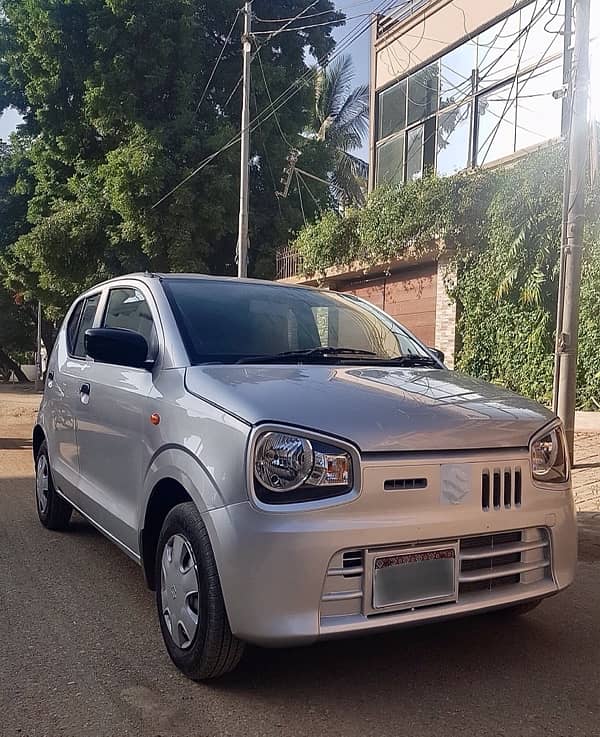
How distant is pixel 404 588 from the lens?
272 cm

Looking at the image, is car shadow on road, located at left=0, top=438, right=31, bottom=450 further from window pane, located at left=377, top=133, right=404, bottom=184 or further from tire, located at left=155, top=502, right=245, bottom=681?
window pane, located at left=377, top=133, right=404, bottom=184

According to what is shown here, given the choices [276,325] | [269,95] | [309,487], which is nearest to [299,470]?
[309,487]

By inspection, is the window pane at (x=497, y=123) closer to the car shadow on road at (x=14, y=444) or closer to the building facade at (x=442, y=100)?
the building facade at (x=442, y=100)

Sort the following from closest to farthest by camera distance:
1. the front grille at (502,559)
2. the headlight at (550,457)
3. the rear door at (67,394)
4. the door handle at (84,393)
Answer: the front grille at (502,559), the headlight at (550,457), the door handle at (84,393), the rear door at (67,394)

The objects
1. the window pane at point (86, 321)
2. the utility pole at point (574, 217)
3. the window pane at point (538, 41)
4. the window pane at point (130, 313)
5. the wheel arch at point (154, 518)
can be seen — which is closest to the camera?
the wheel arch at point (154, 518)

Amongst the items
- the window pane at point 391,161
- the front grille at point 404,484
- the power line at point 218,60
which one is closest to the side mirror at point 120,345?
the front grille at point 404,484

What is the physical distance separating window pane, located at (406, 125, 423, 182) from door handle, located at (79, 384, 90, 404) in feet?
40.1

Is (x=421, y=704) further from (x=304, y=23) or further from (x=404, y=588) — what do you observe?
(x=304, y=23)

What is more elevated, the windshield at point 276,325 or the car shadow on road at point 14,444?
the windshield at point 276,325

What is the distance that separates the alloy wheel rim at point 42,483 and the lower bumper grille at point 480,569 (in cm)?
338

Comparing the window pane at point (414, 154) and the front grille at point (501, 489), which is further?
the window pane at point (414, 154)

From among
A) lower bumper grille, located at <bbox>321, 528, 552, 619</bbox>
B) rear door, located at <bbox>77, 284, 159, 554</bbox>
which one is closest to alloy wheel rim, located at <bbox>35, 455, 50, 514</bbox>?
rear door, located at <bbox>77, 284, 159, 554</bbox>

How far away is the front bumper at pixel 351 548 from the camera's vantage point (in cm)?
260

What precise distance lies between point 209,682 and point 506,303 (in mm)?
8848
